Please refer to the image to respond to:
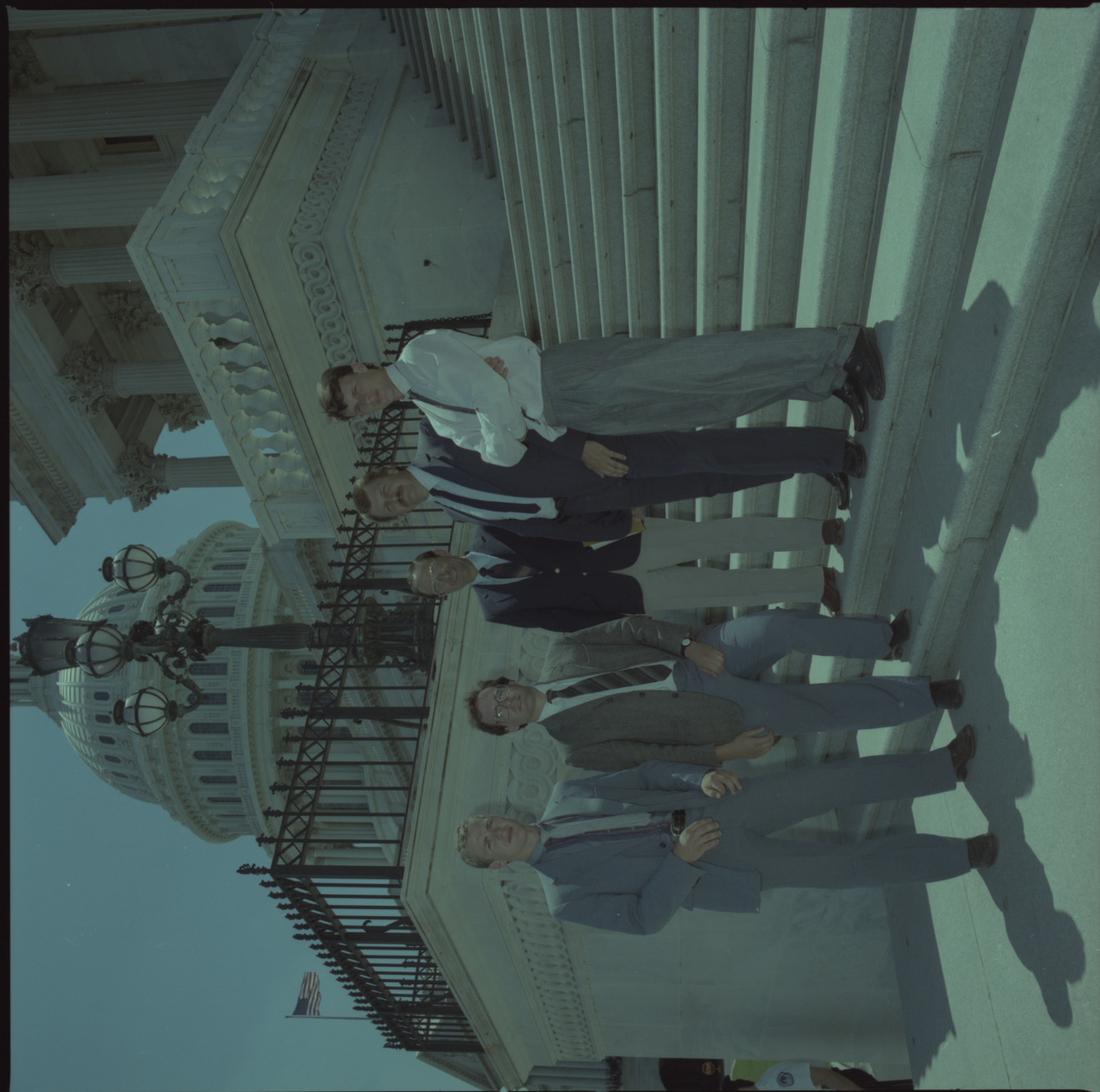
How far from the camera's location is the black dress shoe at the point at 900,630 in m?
5.47

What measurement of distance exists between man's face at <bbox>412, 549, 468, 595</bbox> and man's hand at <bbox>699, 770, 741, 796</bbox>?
5.53 ft

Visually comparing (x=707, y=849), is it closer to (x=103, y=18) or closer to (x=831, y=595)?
Answer: (x=831, y=595)

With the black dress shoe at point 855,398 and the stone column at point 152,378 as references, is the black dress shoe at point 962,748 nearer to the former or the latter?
the black dress shoe at point 855,398

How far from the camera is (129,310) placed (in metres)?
17.8

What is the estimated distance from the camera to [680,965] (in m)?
8.34

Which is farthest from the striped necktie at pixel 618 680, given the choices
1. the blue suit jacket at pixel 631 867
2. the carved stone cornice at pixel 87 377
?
the carved stone cornice at pixel 87 377

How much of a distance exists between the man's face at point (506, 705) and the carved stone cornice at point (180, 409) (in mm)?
14828

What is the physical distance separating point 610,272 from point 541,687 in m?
2.99

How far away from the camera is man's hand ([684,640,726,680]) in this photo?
5590 mm

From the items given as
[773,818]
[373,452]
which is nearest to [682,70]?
[773,818]

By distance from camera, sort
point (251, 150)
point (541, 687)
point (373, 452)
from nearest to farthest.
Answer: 1. point (541, 687)
2. point (373, 452)
3. point (251, 150)

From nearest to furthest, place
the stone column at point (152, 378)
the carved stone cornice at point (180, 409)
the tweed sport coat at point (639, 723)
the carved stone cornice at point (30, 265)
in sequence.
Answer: the tweed sport coat at point (639, 723), the carved stone cornice at point (30, 265), the stone column at point (152, 378), the carved stone cornice at point (180, 409)

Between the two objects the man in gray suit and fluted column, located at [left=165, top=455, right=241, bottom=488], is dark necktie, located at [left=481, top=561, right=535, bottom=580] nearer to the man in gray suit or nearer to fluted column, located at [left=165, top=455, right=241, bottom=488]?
the man in gray suit

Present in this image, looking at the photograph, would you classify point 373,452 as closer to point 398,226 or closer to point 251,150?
point 398,226
